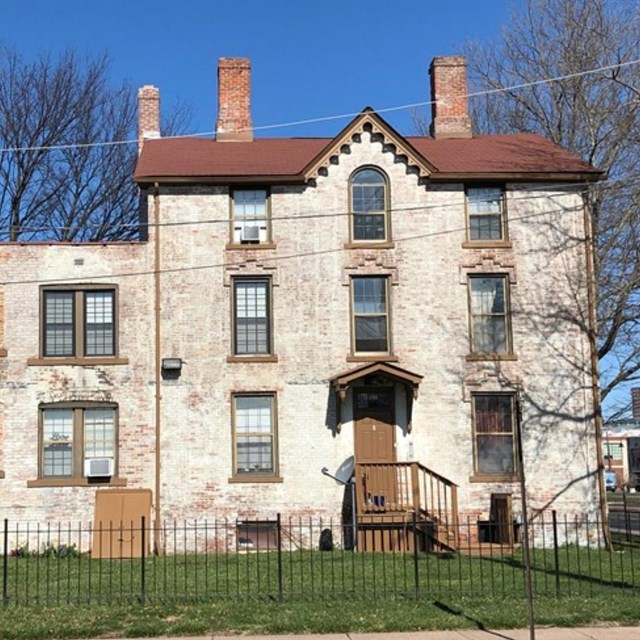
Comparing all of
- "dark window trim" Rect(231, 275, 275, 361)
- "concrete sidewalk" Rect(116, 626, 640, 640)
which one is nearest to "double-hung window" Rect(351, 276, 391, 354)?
"dark window trim" Rect(231, 275, 275, 361)

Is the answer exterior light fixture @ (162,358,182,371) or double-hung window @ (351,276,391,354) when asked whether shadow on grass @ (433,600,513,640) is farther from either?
exterior light fixture @ (162,358,182,371)

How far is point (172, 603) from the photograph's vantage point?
13.2m

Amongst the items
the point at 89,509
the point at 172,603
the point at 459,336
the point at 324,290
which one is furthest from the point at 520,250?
the point at 172,603

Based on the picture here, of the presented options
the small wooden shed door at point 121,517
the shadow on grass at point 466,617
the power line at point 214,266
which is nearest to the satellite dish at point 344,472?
the small wooden shed door at point 121,517

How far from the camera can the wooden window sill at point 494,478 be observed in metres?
21.5

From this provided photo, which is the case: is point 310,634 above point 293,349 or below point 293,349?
below

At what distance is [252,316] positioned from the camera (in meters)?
22.0

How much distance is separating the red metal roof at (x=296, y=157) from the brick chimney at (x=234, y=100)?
1.44ft

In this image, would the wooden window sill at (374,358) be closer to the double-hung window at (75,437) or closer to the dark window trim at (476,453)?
the dark window trim at (476,453)

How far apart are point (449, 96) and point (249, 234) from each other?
23.4 feet

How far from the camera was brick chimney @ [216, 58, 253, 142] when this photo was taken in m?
25.0

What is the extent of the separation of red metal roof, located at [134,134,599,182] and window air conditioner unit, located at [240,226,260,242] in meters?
1.18

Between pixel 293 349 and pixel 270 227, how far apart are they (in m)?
2.82

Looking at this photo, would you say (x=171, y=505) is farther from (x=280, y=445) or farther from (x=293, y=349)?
(x=293, y=349)
